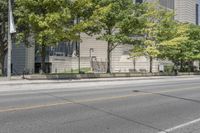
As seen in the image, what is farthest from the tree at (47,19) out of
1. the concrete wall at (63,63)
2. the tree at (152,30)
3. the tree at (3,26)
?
the concrete wall at (63,63)

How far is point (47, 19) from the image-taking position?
1133 inches

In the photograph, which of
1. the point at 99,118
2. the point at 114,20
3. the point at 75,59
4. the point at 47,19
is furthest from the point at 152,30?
the point at 75,59

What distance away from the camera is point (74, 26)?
104 feet

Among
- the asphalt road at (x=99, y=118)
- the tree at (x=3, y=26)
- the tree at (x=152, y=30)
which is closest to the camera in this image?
the asphalt road at (x=99, y=118)

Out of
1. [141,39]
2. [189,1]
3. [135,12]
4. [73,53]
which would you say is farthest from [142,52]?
[189,1]

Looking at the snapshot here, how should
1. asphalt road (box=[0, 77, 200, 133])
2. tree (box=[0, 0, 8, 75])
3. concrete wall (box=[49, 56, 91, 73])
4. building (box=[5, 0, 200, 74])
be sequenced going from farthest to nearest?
concrete wall (box=[49, 56, 91, 73])
building (box=[5, 0, 200, 74])
tree (box=[0, 0, 8, 75])
asphalt road (box=[0, 77, 200, 133])

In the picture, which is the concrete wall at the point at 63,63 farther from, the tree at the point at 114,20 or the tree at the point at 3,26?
the tree at the point at 3,26

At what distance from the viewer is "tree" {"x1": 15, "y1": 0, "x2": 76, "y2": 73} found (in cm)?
2897

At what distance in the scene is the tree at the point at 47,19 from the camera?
95.0ft

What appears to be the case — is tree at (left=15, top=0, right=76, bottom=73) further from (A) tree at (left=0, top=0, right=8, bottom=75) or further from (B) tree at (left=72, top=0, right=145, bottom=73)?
(B) tree at (left=72, top=0, right=145, bottom=73)

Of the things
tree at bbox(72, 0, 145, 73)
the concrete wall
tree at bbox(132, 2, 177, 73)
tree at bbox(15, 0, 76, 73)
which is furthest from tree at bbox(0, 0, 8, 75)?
the concrete wall

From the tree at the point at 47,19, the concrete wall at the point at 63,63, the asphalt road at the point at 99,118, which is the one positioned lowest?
the asphalt road at the point at 99,118

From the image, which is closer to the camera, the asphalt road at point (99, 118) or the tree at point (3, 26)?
the asphalt road at point (99, 118)

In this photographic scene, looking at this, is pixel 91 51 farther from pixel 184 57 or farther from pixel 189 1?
pixel 189 1
